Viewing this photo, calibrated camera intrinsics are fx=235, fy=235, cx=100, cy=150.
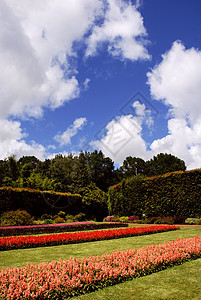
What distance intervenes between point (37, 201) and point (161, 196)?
11706 millimetres

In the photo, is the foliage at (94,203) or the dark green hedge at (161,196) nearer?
the dark green hedge at (161,196)

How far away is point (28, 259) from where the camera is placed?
21.5 feet

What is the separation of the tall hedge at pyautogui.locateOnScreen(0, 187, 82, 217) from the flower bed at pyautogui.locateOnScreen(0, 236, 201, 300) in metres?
16.9

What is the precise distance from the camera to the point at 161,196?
19984 mm

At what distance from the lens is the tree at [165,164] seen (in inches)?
1767

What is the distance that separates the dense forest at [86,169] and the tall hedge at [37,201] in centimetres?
472

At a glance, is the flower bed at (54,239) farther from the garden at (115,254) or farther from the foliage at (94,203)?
the foliage at (94,203)

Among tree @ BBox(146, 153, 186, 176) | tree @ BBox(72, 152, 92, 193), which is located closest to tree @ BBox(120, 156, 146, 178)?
tree @ BBox(146, 153, 186, 176)

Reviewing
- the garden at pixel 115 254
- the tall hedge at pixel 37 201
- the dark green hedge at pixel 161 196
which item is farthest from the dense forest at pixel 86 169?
the garden at pixel 115 254

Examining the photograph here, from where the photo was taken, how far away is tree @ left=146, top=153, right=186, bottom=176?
147 ft

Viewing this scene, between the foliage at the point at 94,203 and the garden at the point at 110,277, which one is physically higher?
the foliage at the point at 94,203

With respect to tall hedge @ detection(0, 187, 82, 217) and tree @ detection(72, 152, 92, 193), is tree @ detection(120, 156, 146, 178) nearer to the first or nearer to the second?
tree @ detection(72, 152, 92, 193)

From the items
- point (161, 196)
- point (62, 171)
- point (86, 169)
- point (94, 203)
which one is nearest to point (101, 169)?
point (86, 169)

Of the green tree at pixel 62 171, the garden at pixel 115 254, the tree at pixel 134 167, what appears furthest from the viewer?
the tree at pixel 134 167
